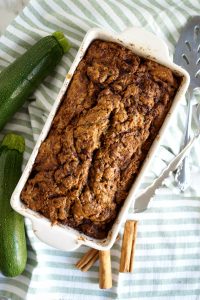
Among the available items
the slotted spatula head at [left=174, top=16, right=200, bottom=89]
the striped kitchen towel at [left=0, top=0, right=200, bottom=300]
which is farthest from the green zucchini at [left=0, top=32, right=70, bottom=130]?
the slotted spatula head at [left=174, top=16, right=200, bottom=89]

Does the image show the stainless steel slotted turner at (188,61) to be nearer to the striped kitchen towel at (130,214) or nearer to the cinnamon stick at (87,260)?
the striped kitchen towel at (130,214)

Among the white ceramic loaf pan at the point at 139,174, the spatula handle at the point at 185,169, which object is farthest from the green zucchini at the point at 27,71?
the spatula handle at the point at 185,169

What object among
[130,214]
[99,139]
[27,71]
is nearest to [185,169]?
[130,214]

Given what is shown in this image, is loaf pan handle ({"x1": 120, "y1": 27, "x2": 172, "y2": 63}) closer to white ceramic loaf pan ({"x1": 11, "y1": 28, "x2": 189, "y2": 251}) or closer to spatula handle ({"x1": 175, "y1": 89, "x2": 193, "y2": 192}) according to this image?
white ceramic loaf pan ({"x1": 11, "y1": 28, "x2": 189, "y2": 251})

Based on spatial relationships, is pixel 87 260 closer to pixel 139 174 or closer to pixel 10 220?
pixel 10 220

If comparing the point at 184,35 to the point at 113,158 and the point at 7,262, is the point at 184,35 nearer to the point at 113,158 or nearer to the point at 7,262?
the point at 113,158

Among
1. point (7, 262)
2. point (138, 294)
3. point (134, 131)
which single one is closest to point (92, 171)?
point (134, 131)
